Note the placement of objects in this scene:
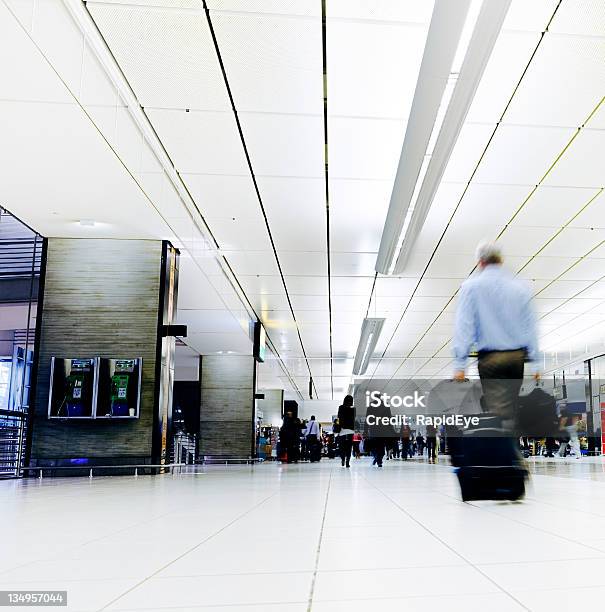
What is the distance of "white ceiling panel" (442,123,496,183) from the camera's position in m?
6.02

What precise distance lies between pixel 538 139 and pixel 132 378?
5687 mm

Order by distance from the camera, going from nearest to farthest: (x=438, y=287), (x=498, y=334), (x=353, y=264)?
A: (x=498, y=334), (x=353, y=264), (x=438, y=287)

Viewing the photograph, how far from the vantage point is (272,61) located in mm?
4945

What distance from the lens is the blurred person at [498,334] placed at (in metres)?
3.34

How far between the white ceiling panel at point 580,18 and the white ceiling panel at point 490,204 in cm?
270

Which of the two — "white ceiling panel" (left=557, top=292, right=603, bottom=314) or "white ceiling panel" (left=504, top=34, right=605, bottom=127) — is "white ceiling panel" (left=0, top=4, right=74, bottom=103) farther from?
"white ceiling panel" (left=557, top=292, right=603, bottom=314)

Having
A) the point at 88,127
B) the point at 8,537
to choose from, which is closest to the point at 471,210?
the point at 88,127

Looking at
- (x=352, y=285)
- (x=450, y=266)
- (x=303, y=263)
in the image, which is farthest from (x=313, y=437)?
(x=450, y=266)

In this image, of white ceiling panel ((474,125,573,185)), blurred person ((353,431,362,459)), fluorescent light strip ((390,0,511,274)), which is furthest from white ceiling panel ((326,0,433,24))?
blurred person ((353,431,362,459))

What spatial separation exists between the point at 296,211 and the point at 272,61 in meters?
3.32

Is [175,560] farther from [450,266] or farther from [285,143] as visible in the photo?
[450,266]

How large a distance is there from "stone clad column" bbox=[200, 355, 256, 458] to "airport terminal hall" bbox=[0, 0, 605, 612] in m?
4.69

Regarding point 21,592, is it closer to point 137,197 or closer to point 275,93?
point 275,93

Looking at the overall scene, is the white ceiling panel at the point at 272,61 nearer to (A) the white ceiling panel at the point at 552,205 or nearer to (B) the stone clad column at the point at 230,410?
(A) the white ceiling panel at the point at 552,205
